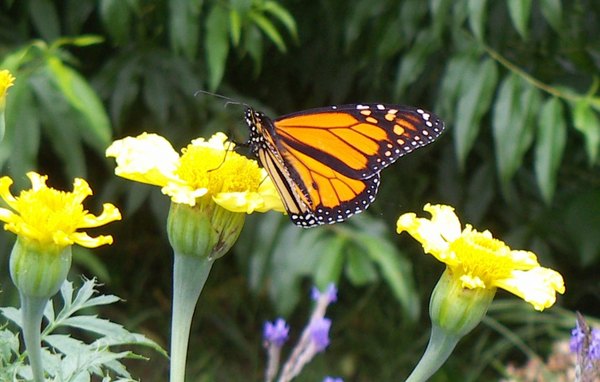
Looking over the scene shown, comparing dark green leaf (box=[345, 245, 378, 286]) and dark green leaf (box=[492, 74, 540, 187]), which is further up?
dark green leaf (box=[492, 74, 540, 187])

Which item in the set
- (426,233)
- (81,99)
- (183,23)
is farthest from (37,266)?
(183,23)

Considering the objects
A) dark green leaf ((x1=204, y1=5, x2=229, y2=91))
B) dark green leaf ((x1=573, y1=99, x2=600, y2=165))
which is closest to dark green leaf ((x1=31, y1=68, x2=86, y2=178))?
dark green leaf ((x1=204, y1=5, x2=229, y2=91))

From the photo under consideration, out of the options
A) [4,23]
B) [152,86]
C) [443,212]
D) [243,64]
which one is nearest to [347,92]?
[243,64]

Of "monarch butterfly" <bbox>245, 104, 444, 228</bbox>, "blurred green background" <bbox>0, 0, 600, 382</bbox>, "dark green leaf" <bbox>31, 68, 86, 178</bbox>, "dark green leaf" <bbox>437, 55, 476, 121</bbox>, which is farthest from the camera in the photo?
"dark green leaf" <bbox>437, 55, 476, 121</bbox>

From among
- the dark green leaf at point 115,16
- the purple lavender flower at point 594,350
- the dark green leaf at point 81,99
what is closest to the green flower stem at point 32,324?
the purple lavender flower at point 594,350

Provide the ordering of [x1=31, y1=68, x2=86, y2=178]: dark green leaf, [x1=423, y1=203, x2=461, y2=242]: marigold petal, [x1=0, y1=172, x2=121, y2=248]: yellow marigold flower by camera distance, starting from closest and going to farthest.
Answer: [x1=0, y1=172, x2=121, y2=248]: yellow marigold flower, [x1=423, y1=203, x2=461, y2=242]: marigold petal, [x1=31, y1=68, x2=86, y2=178]: dark green leaf

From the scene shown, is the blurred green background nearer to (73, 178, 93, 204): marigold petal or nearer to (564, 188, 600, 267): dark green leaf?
(564, 188, 600, 267): dark green leaf

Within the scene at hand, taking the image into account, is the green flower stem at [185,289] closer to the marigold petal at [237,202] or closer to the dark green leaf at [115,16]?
the marigold petal at [237,202]

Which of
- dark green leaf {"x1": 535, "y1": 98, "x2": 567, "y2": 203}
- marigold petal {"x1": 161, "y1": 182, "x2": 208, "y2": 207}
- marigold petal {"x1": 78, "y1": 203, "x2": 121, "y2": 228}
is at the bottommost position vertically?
dark green leaf {"x1": 535, "y1": 98, "x2": 567, "y2": 203}
